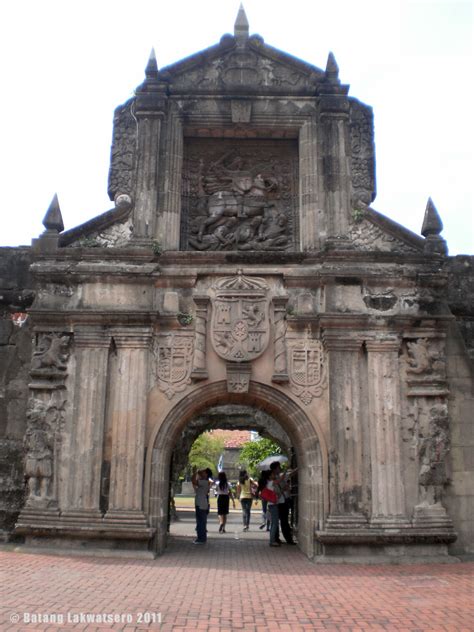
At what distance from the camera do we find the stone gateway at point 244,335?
1044cm

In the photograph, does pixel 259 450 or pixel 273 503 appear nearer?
pixel 273 503

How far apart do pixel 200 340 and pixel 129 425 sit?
184cm

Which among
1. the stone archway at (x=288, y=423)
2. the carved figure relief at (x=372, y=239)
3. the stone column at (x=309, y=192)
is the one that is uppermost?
the stone column at (x=309, y=192)

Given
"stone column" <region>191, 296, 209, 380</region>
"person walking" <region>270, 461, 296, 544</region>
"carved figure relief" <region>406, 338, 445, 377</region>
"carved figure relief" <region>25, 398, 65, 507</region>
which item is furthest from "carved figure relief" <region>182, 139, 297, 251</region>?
"person walking" <region>270, 461, 296, 544</region>

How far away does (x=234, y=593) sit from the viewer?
7711mm

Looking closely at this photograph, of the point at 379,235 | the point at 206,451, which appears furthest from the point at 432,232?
the point at 206,451

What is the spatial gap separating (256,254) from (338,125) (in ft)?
9.82

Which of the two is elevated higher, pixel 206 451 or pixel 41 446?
pixel 206 451

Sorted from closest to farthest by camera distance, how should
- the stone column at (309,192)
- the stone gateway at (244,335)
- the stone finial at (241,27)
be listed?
the stone gateway at (244,335) → the stone column at (309,192) → the stone finial at (241,27)

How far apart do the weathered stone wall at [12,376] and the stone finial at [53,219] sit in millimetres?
880

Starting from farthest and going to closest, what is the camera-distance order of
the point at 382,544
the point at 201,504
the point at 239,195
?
the point at 201,504 < the point at 239,195 < the point at 382,544

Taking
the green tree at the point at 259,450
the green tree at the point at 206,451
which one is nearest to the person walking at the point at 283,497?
the green tree at the point at 259,450

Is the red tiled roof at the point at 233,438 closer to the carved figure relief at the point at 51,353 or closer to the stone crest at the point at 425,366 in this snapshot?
the stone crest at the point at 425,366

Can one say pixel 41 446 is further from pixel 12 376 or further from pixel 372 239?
pixel 372 239
